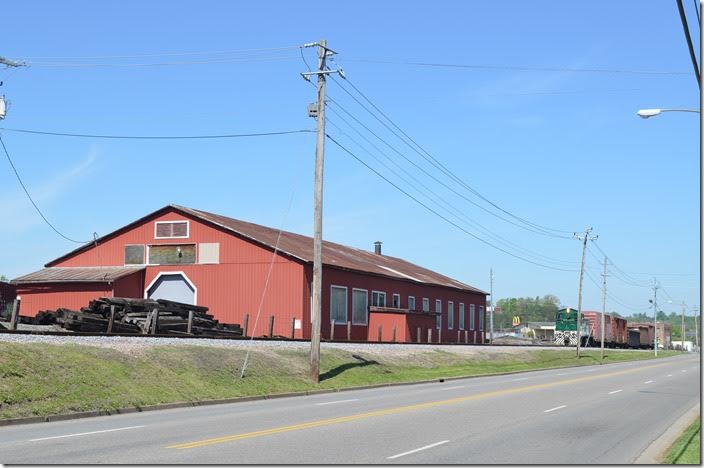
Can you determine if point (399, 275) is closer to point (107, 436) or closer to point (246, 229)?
point (246, 229)

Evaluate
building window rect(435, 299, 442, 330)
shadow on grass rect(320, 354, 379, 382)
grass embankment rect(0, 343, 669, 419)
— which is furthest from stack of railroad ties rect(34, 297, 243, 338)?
building window rect(435, 299, 442, 330)

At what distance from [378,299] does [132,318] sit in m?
23.5

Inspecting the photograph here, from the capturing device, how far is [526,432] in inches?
634

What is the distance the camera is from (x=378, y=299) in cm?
5512

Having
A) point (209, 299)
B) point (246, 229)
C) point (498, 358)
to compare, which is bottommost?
point (498, 358)

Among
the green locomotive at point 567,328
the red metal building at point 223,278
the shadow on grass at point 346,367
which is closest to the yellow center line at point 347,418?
the shadow on grass at point 346,367

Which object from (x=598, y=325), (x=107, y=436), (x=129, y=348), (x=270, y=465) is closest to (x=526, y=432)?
(x=270, y=465)

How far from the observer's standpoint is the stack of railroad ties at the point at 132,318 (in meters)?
32.4

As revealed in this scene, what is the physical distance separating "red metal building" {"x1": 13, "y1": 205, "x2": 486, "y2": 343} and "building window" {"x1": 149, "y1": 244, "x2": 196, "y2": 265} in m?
0.06

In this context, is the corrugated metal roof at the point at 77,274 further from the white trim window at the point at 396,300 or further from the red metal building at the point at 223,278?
the white trim window at the point at 396,300

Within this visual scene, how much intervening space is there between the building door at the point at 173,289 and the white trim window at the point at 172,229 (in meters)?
2.43

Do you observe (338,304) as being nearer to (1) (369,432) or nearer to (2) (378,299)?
(2) (378,299)

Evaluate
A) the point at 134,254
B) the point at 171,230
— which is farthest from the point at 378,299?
the point at 134,254

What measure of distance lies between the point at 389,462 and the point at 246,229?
1579 inches
